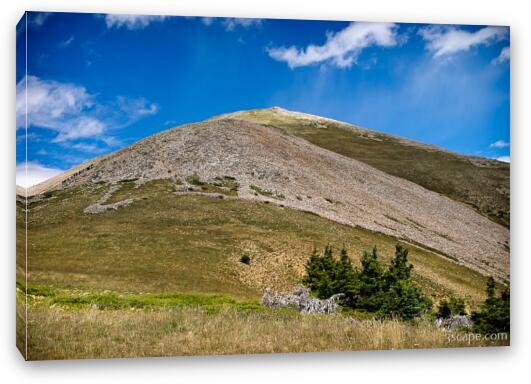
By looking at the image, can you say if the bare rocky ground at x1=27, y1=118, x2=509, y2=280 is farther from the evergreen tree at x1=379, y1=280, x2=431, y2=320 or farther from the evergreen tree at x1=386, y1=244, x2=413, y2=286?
the evergreen tree at x1=379, y1=280, x2=431, y2=320

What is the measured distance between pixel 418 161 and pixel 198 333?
2958 centimetres

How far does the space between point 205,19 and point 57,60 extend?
13.9 ft

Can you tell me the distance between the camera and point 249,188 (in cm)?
3156

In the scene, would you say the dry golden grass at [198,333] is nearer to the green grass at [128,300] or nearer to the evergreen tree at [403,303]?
the green grass at [128,300]

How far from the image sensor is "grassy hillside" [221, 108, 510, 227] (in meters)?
20.5

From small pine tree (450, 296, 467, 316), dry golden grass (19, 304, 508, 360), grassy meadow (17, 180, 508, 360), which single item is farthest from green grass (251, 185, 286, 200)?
dry golden grass (19, 304, 508, 360)

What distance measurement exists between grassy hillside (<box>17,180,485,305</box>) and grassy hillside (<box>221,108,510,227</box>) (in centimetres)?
330

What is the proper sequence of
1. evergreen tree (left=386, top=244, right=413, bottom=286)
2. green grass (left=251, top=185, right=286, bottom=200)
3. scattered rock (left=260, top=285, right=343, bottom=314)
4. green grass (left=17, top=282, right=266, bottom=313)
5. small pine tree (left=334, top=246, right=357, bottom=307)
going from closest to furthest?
1. green grass (left=17, top=282, right=266, bottom=313)
2. scattered rock (left=260, top=285, right=343, bottom=314)
3. small pine tree (left=334, top=246, right=357, bottom=307)
4. evergreen tree (left=386, top=244, right=413, bottom=286)
5. green grass (left=251, top=185, right=286, bottom=200)

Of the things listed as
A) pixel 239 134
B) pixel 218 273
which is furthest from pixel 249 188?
pixel 218 273

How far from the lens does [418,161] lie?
40.1 metres

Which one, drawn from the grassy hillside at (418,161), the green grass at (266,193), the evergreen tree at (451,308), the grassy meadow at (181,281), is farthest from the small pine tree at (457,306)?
the green grass at (266,193)

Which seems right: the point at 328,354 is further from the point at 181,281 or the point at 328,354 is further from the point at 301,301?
the point at 181,281
